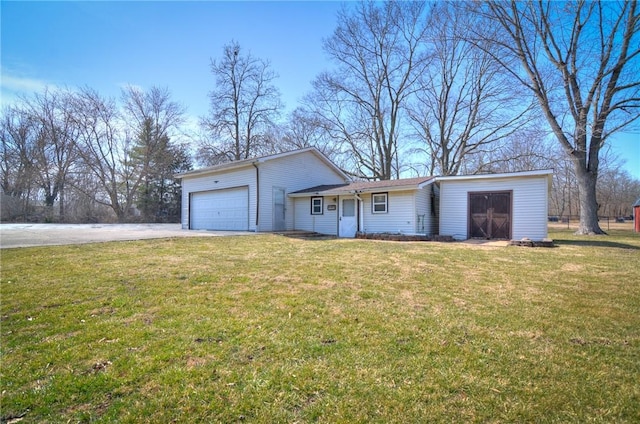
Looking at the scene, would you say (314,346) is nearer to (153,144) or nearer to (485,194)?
(485,194)

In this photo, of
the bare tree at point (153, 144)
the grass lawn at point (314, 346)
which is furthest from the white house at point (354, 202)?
the bare tree at point (153, 144)

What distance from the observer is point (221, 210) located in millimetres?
18016

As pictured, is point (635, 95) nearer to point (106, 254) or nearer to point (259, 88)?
point (106, 254)

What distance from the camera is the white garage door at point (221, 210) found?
16.8 m

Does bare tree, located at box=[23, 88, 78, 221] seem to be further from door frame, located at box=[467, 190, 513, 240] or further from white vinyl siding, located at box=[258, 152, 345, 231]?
door frame, located at box=[467, 190, 513, 240]

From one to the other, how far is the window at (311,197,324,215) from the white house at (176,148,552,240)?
0.4 inches

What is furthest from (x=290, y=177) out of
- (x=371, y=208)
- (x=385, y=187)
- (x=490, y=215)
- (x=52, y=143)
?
(x=52, y=143)

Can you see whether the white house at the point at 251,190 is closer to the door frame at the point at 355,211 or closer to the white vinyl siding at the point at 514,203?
the door frame at the point at 355,211

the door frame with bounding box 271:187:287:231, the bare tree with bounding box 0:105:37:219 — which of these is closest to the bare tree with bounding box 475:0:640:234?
the door frame with bounding box 271:187:287:231

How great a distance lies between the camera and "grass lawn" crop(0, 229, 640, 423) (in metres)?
2.23

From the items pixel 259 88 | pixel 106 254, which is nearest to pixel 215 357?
pixel 106 254

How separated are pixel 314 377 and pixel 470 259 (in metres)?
7.09

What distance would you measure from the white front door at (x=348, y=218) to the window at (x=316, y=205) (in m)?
1.24

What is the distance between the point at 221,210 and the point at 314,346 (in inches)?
629
